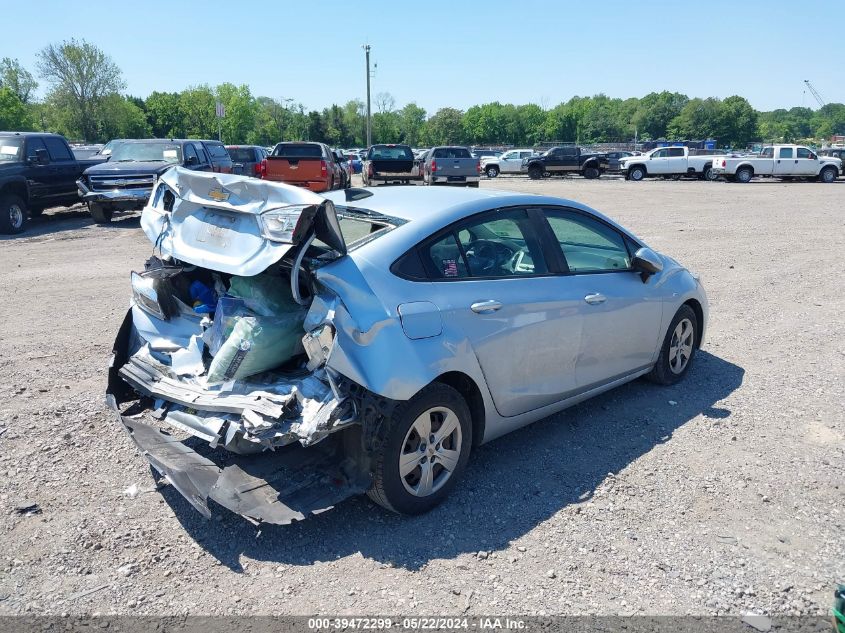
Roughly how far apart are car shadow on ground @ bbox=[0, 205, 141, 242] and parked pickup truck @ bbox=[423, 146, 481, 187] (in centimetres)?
1158

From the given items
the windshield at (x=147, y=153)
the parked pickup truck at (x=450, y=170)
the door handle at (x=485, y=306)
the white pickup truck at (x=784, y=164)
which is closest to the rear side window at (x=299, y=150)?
the windshield at (x=147, y=153)

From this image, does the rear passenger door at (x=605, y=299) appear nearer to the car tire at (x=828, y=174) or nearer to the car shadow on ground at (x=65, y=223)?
the car shadow on ground at (x=65, y=223)

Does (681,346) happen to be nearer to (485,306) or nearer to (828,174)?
(485,306)

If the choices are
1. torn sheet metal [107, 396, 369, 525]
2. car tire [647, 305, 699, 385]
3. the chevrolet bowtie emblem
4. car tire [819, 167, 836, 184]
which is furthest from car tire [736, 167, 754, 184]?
torn sheet metal [107, 396, 369, 525]

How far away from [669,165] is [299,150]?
2509cm

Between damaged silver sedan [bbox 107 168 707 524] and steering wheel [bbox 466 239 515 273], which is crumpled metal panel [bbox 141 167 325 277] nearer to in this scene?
damaged silver sedan [bbox 107 168 707 524]

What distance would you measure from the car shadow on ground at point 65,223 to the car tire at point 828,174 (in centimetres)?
3310

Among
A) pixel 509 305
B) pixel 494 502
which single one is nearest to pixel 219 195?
pixel 509 305

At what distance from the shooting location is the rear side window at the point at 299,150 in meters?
19.6

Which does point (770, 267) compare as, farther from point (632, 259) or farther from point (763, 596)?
point (763, 596)

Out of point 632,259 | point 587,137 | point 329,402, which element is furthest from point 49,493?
point 587,137

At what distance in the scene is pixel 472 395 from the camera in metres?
3.93

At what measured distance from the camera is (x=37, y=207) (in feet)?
51.0

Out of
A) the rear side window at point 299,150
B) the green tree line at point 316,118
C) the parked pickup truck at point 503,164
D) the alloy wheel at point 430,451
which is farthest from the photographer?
the green tree line at point 316,118
